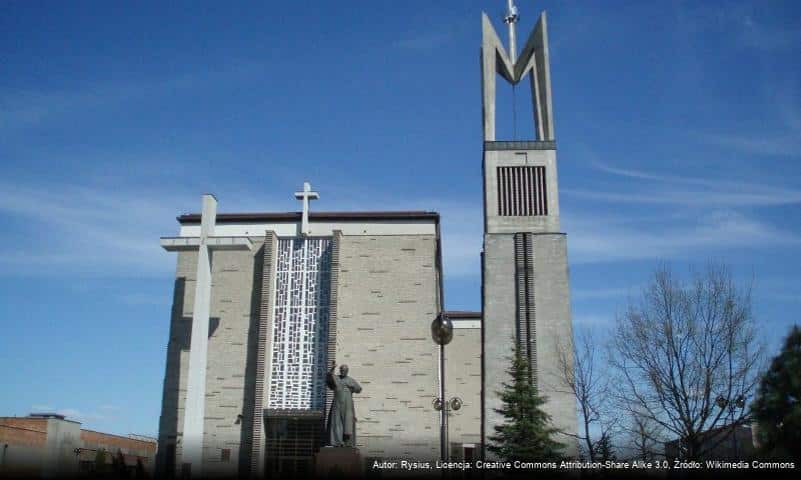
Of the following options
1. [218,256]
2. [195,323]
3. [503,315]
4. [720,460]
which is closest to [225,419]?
[195,323]

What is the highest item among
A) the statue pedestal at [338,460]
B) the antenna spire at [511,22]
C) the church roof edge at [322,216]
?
the antenna spire at [511,22]

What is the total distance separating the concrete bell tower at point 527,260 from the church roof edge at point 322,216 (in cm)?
370

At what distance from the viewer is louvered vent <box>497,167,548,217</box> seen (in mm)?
37906

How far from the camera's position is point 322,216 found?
38.7 metres

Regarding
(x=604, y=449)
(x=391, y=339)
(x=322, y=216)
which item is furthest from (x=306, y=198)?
(x=604, y=449)

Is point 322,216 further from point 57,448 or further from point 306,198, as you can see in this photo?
point 57,448

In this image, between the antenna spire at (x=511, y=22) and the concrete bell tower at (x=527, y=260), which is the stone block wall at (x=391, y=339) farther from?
the antenna spire at (x=511, y=22)

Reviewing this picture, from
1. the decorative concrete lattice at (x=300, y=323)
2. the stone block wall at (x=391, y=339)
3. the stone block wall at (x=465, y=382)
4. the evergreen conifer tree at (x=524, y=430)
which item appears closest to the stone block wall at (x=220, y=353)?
the decorative concrete lattice at (x=300, y=323)

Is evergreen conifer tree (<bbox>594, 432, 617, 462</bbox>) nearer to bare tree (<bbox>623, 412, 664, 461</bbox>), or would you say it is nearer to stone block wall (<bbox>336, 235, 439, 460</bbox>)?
bare tree (<bbox>623, 412, 664, 461</bbox>)

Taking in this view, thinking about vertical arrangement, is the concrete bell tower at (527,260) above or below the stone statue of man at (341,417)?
Result: above

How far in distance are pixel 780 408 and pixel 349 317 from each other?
20.5 metres

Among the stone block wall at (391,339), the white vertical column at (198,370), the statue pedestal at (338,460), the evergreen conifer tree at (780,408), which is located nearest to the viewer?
the statue pedestal at (338,460)

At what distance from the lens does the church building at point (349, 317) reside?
3469cm

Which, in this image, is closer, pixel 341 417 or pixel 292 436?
pixel 341 417
